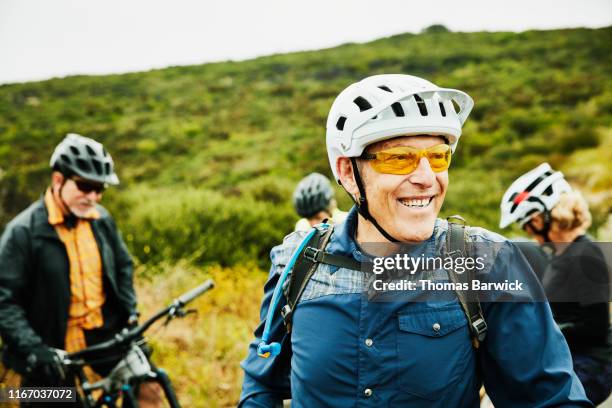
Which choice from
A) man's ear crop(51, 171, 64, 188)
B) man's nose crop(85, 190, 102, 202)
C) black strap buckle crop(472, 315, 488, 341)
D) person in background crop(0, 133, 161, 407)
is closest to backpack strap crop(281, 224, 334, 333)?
black strap buckle crop(472, 315, 488, 341)

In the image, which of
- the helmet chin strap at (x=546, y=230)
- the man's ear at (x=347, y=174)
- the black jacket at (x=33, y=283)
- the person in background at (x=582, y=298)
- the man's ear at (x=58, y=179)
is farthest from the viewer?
the man's ear at (x=58, y=179)

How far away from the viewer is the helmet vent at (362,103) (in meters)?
2.08

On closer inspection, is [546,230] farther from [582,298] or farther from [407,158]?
[407,158]

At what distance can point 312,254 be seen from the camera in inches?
79.7

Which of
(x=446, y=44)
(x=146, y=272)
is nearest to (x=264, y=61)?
(x=446, y=44)

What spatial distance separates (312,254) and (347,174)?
40cm

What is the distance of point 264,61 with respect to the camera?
35375 millimetres

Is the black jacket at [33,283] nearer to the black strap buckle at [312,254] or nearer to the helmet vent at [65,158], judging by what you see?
the helmet vent at [65,158]

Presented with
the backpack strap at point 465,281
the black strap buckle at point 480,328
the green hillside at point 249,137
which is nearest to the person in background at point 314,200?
the green hillside at point 249,137

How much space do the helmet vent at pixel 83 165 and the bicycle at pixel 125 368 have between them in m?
1.32

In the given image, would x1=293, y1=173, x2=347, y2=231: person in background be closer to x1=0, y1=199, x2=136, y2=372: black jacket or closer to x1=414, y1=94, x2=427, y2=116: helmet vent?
x1=0, y1=199, x2=136, y2=372: black jacket

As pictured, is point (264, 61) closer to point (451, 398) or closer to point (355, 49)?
point (355, 49)

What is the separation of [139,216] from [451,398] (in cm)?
1046

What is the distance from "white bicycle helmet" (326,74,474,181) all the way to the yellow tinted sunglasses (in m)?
0.06
